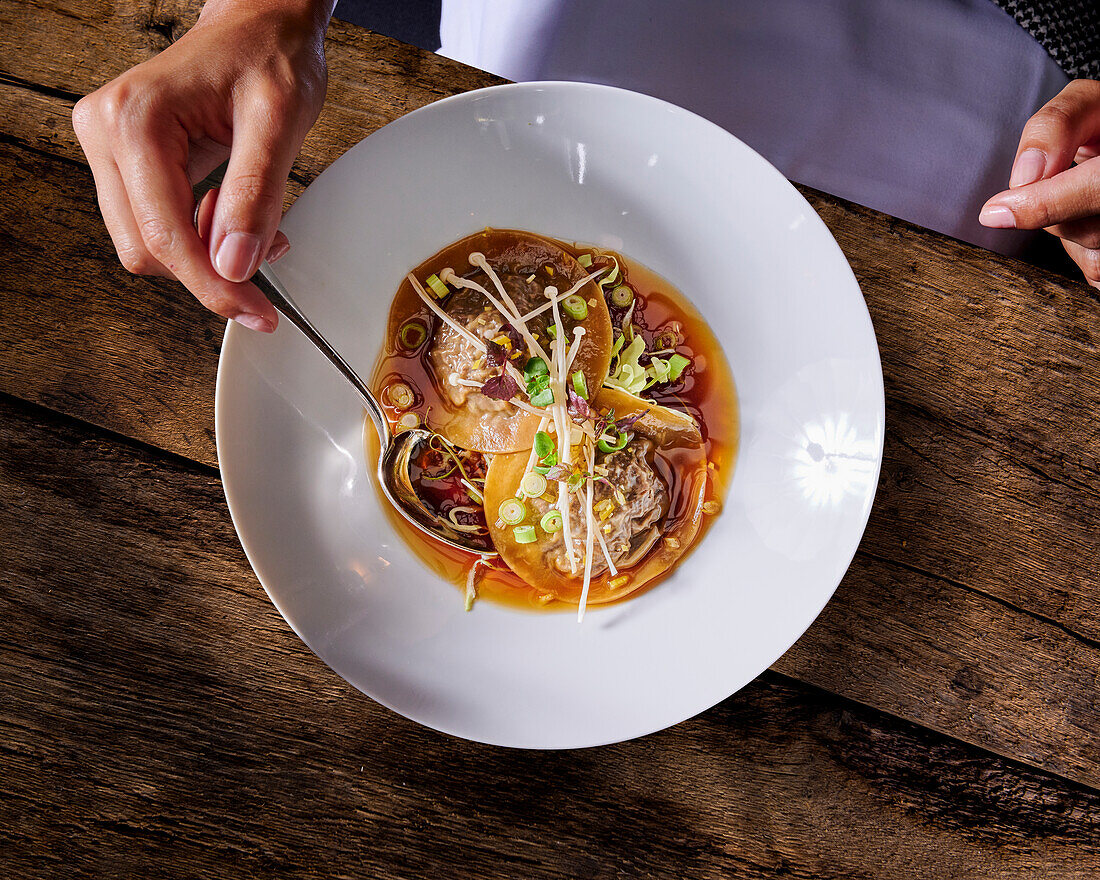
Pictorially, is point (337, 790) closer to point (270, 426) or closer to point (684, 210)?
point (270, 426)

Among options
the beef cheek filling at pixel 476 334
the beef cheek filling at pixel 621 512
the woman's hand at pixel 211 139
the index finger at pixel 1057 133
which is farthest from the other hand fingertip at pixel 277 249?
the index finger at pixel 1057 133

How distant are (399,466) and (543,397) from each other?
0.36 meters

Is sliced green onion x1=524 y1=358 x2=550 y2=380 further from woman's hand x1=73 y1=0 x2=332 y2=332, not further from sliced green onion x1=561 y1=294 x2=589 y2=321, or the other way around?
woman's hand x1=73 y1=0 x2=332 y2=332

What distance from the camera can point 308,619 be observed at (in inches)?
57.2

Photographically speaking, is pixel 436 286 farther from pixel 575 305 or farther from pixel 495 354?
pixel 575 305

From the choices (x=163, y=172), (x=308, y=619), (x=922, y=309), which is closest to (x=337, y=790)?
(x=308, y=619)

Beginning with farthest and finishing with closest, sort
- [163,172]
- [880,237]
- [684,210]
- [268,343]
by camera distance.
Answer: [880,237] → [684,210] → [268,343] → [163,172]

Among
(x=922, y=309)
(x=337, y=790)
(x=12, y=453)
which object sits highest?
(x=922, y=309)

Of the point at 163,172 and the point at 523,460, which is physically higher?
the point at 163,172

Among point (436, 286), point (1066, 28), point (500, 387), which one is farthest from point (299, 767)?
point (1066, 28)

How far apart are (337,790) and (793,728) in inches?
40.8

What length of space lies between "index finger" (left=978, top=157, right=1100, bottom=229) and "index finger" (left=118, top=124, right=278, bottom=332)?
147cm

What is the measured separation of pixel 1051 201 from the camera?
147cm

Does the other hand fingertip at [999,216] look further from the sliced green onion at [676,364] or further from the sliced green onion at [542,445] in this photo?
the sliced green onion at [542,445]
